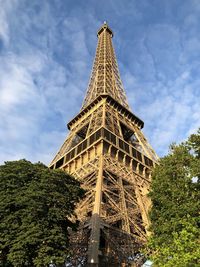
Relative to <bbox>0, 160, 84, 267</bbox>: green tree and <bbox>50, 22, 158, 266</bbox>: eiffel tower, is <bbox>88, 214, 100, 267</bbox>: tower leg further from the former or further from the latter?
<bbox>0, 160, 84, 267</bbox>: green tree

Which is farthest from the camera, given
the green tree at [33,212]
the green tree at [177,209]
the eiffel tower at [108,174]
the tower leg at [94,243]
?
the eiffel tower at [108,174]

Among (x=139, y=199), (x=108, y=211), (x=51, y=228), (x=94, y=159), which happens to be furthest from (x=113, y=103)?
(x=51, y=228)

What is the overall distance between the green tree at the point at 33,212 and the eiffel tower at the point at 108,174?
3.21 m

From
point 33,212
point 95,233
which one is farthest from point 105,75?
point 33,212

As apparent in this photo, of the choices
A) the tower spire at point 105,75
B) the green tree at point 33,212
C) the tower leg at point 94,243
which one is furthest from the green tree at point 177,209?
the tower spire at point 105,75

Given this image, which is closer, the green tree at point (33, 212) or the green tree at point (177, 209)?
the green tree at point (177, 209)

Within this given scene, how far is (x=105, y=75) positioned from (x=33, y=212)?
4001 centimetres

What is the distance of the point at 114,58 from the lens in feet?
205

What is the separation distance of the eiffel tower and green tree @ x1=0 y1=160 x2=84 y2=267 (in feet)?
10.5

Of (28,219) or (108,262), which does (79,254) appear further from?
(28,219)

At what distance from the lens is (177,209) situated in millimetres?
15547

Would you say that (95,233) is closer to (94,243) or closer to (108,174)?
(94,243)

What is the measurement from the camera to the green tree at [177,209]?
500 inches

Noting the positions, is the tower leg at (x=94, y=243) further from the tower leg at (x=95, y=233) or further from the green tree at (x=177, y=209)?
the green tree at (x=177, y=209)
